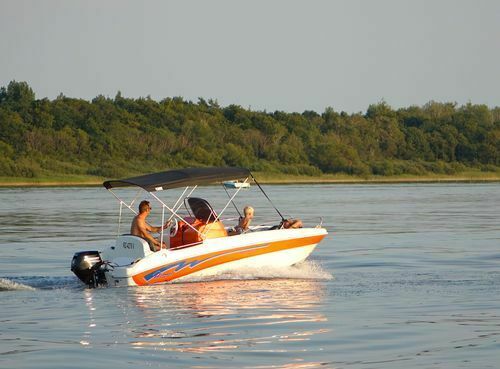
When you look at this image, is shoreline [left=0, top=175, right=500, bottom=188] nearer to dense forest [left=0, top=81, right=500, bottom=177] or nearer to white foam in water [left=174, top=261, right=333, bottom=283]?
dense forest [left=0, top=81, right=500, bottom=177]

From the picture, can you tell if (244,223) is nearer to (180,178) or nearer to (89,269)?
(180,178)

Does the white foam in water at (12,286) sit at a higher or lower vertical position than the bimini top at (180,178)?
lower

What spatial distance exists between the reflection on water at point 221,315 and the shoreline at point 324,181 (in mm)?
63686

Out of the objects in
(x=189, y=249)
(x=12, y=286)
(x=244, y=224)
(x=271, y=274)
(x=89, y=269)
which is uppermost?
(x=244, y=224)

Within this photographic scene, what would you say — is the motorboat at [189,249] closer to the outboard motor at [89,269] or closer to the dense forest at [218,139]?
the outboard motor at [89,269]

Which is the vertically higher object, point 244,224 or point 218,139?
point 218,139

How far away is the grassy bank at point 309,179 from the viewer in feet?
263

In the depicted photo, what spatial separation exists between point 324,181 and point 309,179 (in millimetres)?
1314

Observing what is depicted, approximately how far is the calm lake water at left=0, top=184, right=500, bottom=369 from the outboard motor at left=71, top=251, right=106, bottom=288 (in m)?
0.26

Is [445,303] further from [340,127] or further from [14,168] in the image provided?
[340,127]

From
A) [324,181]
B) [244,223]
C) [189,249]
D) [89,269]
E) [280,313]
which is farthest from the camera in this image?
[324,181]

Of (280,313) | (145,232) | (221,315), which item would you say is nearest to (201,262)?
(145,232)

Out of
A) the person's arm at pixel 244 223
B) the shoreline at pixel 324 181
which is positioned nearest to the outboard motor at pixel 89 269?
the person's arm at pixel 244 223

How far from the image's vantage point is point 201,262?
59.2 ft
